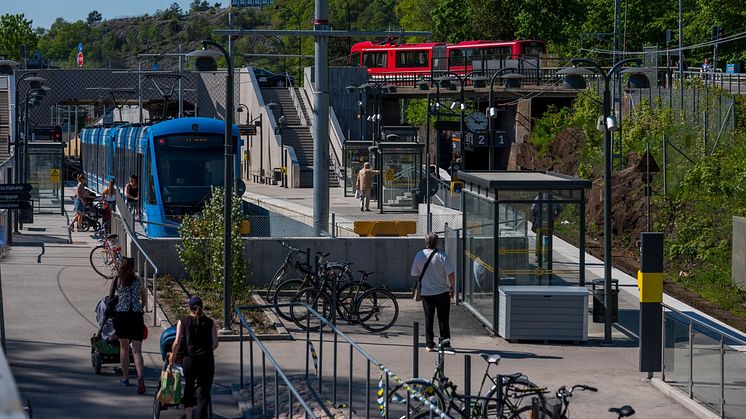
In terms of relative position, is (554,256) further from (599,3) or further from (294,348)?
(599,3)

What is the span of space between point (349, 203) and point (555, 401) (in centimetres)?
3467

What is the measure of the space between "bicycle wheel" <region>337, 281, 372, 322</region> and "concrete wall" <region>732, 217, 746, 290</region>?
38.3 ft

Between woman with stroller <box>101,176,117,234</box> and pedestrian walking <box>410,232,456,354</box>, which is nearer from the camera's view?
pedestrian walking <box>410,232,456,354</box>

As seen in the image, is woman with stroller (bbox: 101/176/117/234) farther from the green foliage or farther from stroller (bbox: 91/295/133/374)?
stroller (bbox: 91/295/133/374)

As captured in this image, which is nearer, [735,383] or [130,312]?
[735,383]

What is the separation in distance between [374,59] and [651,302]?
69.8 metres

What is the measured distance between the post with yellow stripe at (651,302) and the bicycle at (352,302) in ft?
14.9

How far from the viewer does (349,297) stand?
745 inches

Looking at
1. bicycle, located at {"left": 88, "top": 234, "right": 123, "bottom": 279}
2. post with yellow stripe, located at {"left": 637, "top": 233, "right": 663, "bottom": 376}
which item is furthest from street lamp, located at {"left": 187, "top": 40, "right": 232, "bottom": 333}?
post with yellow stripe, located at {"left": 637, "top": 233, "right": 663, "bottom": 376}

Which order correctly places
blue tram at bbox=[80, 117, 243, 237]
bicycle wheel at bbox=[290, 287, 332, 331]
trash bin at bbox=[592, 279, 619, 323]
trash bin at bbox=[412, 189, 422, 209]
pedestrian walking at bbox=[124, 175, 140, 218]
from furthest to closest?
trash bin at bbox=[412, 189, 422, 209] < pedestrian walking at bbox=[124, 175, 140, 218] < blue tram at bbox=[80, 117, 243, 237] < trash bin at bbox=[592, 279, 619, 323] < bicycle wheel at bbox=[290, 287, 332, 331]

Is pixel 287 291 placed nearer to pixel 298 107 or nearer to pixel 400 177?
pixel 400 177

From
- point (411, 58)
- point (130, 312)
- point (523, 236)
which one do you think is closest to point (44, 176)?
point (523, 236)

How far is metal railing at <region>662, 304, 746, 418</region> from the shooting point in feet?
41.6

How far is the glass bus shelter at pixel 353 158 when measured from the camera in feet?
156
